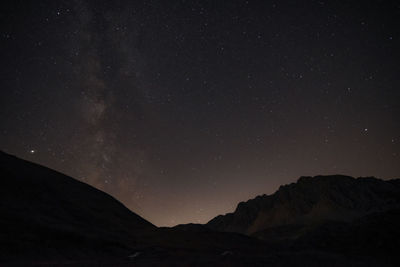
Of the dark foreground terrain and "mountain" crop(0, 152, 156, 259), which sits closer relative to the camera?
the dark foreground terrain

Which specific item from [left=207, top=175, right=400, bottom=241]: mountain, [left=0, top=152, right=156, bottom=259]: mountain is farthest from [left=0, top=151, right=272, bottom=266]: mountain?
[left=207, top=175, right=400, bottom=241]: mountain

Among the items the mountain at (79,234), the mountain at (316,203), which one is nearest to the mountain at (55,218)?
the mountain at (79,234)

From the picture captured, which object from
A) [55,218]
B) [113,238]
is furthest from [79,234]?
[55,218]

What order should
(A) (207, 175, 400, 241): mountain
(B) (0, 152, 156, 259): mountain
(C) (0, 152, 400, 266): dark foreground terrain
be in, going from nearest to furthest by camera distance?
(C) (0, 152, 400, 266): dark foreground terrain < (B) (0, 152, 156, 259): mountain < (A) (207, 175, 400, 241): mountain

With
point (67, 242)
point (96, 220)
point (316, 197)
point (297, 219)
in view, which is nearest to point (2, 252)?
→ point (67, 242)

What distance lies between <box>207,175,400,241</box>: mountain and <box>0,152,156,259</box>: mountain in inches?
3977

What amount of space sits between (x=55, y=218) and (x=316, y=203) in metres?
155

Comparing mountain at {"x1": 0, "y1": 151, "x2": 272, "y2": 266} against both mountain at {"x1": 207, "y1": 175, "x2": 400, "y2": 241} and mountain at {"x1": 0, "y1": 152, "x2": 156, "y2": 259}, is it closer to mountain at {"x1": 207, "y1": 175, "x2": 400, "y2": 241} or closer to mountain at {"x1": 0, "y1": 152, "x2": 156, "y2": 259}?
mountain at {"x1": 0, "y1": 152, "x2": 156, "y2": 259}

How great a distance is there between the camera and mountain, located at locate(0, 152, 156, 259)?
26.6 meters

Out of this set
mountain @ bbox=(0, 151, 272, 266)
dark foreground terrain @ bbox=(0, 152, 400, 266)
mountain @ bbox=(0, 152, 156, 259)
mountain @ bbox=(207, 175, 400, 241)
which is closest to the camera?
mountain @ bbox=(0, 151, 272, 266)

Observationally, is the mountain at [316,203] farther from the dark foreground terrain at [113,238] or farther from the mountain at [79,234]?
the mountain at [79,234]

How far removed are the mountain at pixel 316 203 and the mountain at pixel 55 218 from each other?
331 feet

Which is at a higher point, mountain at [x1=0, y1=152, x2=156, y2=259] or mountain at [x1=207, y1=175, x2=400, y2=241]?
mountain at [x1=207, y1=175, x2=400, y2=241]

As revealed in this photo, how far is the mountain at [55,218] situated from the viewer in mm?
26609
